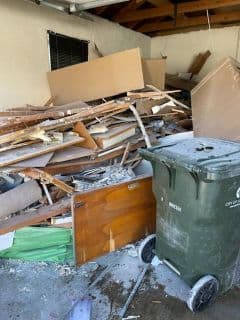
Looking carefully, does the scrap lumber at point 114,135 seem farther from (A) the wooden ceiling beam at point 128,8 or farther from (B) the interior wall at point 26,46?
(A) the wooden ceiling beam at point 128,8

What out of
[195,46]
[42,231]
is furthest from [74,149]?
[195,46]

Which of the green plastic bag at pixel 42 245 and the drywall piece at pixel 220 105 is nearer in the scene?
the green plastic bag at pixel 42 245

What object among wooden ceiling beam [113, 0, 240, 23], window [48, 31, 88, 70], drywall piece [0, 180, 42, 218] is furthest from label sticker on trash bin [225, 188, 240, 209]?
wooden ceiling beam [113, 0, 240, 23]

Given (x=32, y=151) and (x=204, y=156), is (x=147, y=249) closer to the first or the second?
(x=204, y=156)

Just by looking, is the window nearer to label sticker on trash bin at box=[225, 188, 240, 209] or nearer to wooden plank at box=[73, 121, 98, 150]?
wooden plank at box=[73, 121, 98, 150]

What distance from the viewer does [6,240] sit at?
2.24 meters

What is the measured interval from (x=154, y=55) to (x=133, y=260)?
→ 500cm

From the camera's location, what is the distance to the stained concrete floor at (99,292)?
1853 mm

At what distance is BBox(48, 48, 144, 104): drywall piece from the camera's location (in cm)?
320

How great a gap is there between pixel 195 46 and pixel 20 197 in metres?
4.85

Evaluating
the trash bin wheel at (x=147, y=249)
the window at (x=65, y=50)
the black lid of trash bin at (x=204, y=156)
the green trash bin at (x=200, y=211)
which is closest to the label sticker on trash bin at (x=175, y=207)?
the green trash bin at (x=200, y=211)

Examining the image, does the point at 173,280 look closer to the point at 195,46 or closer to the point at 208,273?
the point at 208,273

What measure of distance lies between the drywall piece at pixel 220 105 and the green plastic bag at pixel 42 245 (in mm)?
1688

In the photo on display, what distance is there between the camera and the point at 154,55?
6.33m
